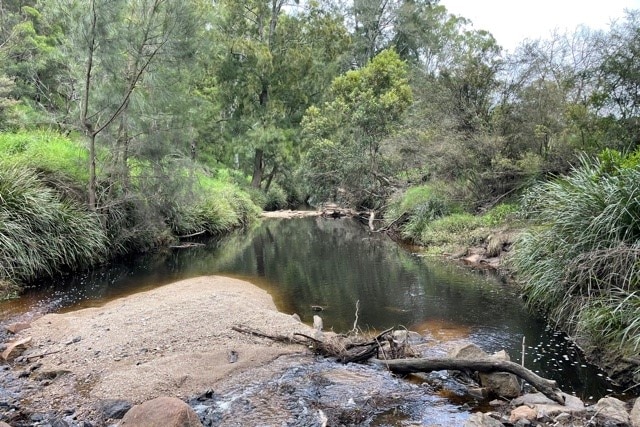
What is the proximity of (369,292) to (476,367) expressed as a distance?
5416mm

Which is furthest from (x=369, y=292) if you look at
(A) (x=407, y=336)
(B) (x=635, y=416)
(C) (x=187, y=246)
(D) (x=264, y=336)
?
(C) (x=187, y=246)

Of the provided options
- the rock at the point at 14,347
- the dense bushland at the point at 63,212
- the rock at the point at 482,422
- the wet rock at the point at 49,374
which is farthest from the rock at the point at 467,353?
the dense bushland at the point at 63,212

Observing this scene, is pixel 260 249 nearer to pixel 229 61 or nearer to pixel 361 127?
pixel 361 127

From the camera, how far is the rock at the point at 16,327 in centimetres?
779

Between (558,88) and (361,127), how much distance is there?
Answer: 38.9 feet

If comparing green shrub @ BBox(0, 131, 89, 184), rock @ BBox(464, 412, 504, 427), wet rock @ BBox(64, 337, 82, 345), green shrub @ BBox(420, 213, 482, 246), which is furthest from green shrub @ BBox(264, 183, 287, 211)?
rock @ BBox(464, 412, 504, 427)

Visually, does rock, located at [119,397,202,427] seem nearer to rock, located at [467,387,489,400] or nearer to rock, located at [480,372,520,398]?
rock, located at [467,387,489,400]

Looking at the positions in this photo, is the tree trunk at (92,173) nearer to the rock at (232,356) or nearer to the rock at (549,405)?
the rock at (232,356)

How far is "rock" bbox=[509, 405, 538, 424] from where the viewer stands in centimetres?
480

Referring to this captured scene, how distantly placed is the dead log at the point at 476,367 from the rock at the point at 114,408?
10.4 feet

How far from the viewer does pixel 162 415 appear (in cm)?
431

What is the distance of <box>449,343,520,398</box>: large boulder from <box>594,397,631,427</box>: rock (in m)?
0.90

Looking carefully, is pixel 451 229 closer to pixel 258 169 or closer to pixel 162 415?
pixel 162 415

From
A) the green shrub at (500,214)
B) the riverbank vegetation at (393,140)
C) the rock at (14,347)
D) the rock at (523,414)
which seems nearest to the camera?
the rock at (523,414)
